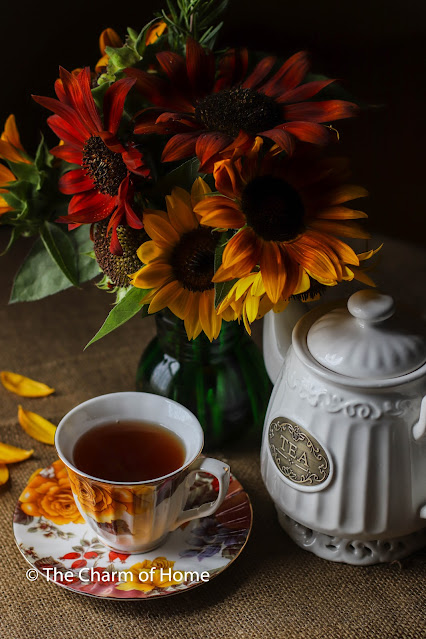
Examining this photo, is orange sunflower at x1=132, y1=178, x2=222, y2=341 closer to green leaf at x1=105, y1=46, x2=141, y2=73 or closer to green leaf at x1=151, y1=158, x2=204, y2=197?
green leaf at x1=151, y1=158, x2=204, y2=197

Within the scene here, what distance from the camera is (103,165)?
57 cm

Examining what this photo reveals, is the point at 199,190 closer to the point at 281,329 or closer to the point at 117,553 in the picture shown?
the point at 281,329

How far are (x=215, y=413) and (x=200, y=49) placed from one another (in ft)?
1.15

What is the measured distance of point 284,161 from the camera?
1.90 ft

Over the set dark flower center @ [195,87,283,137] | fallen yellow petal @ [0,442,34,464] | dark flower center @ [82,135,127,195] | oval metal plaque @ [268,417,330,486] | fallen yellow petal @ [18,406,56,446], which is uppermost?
dark flower center @ [195,87,283,137]

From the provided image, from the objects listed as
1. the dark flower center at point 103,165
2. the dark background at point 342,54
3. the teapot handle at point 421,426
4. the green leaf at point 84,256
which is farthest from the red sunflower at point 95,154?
the dark background at point 342,54

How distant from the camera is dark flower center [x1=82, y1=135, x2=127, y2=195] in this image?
1.87ft

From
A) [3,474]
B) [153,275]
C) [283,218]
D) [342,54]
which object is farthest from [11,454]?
[342,54]

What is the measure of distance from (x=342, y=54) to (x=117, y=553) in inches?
49.1

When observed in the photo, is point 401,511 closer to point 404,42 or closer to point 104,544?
point 104,544

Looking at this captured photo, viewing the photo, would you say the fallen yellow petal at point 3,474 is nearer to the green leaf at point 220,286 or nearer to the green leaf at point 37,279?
the green leaf at point 37,279

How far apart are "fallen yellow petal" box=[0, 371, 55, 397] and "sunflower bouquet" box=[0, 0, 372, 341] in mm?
256

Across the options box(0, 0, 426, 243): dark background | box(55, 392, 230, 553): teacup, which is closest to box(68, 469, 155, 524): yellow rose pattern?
box(55, 392, 230, 553): teacup

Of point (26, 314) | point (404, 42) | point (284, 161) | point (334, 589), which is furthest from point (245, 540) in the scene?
point (404, 42)
